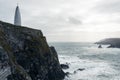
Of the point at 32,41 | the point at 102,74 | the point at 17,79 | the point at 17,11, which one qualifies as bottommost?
the point at 102,74

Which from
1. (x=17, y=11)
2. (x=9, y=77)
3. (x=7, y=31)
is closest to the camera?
(x=9, y=77)

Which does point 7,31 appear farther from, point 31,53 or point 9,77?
point 9,77

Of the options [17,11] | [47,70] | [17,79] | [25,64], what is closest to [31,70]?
[25,64]

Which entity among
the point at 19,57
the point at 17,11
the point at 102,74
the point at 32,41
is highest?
the point at 17,11

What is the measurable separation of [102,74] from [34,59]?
70.0ft

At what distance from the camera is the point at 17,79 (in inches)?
1145

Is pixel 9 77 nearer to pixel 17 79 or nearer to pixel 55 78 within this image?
pixel 17 79

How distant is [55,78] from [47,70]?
10.7 ft

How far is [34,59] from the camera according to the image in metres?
37.8

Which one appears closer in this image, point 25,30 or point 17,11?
point 25,30

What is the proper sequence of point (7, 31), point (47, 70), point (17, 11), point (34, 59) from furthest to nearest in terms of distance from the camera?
1. point (17, 11)
2. point (47, 70)
3. point (34, 59)
4. point (7, 31)

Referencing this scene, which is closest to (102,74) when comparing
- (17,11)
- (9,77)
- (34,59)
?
(34,59)

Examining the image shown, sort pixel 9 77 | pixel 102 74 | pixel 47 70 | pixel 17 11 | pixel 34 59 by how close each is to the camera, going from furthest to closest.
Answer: pixel 102 74 < pixel 17 11 < pixel 47 70 < pixel 34 59 < pixel 9 77

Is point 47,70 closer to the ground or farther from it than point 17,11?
closer to the ground
